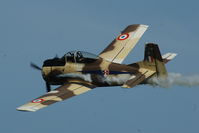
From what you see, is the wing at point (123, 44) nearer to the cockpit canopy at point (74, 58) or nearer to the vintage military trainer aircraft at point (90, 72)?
the vintage military trainer aircraft at point (90, 72)

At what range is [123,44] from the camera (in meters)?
44.6

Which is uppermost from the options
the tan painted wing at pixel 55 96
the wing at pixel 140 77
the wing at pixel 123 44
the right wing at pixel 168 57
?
the wing at pixel 123 44

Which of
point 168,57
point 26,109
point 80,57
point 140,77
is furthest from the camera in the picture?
point 168,57

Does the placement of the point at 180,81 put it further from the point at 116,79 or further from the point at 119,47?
the point at 119,47

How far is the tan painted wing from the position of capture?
3622cm

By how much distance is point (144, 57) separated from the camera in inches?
1511

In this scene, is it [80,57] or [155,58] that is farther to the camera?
[80,57]

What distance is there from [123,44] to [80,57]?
4865 mm

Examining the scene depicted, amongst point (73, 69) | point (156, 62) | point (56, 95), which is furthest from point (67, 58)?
point (156, 62)

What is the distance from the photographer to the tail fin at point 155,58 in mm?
37719

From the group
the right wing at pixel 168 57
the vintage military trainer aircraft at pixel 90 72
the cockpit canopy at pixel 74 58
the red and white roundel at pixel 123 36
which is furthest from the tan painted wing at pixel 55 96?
the red and white roundel at pixel 123 36

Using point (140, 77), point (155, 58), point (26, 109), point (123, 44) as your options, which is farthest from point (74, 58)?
point (26, 109)

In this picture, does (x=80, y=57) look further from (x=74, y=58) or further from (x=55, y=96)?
(x=55, y=96)

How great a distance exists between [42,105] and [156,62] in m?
6.98
